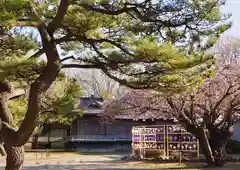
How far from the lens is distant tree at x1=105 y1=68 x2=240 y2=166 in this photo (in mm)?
16125

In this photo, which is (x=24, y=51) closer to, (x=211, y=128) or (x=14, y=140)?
(x=14, y=140)

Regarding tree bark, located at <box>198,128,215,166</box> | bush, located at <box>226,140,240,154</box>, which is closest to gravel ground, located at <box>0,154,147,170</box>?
tree bark, located at <box>198,128,215,166</box>

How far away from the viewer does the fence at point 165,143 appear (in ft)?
65.7

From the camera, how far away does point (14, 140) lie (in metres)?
7.02

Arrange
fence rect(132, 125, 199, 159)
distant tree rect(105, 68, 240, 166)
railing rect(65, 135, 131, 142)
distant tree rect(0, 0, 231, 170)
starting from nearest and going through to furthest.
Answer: distant tree rect(0, 0, 231, 170)
distant tree rect(105, 68, 240, 166)
fence rect(132, 125, 199, 159)
railing rect(65, 135, 131, 142)

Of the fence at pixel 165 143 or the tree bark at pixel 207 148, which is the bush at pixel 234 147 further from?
the tree bark at pixel 207 148

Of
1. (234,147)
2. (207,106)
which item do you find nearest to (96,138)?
(234,147)

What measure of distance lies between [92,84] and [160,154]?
24.9 metres

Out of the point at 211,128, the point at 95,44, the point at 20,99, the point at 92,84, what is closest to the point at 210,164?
the point at 211,128

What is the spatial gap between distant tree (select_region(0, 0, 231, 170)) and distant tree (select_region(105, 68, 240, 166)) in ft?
25.9

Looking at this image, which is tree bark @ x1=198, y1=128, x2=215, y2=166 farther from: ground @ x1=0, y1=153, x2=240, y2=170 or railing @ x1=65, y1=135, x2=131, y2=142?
railing @ x1=65, y1=135, x2=131, y2=142

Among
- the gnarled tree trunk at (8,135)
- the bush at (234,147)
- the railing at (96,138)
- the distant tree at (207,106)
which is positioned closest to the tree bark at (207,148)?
the distant tree at (207,106)

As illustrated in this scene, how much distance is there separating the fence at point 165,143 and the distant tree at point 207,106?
4.35 ft

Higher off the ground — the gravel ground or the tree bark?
the tree bark
